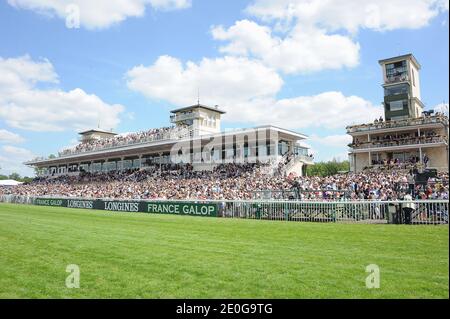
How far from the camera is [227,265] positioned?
7.78 metres

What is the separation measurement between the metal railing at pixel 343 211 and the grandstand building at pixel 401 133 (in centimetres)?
1552

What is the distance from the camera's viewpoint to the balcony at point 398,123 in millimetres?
37438

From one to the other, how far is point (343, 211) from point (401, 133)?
26.0 m

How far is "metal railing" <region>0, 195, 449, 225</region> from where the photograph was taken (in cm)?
1580

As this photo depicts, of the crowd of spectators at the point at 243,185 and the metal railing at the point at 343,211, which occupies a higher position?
the crowd of spectators at the point at 243,185

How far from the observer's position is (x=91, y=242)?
36.9 feet

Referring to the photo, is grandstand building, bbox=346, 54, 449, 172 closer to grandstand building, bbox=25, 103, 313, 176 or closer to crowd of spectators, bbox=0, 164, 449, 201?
grandstand building, bbox=25, 103, 313, 176

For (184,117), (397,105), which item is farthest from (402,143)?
(184,117)

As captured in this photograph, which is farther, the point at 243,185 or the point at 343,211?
the point at 243,185

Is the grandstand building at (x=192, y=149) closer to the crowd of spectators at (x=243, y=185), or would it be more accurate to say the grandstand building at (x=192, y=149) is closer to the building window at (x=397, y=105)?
the crowd of spectators at (x=243, y=185)

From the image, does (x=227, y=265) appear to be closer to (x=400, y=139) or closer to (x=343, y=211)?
(x=343, y=211)

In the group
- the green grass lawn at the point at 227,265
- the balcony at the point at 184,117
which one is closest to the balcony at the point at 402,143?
the balcony at the point at 184,117

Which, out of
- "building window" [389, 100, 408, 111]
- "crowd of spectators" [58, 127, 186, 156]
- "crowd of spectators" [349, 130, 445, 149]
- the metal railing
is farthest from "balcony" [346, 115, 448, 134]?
the metal railing

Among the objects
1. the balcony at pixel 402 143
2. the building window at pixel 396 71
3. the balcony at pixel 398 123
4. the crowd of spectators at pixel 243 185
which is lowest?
the crowd of spectators at pixel 243 185
